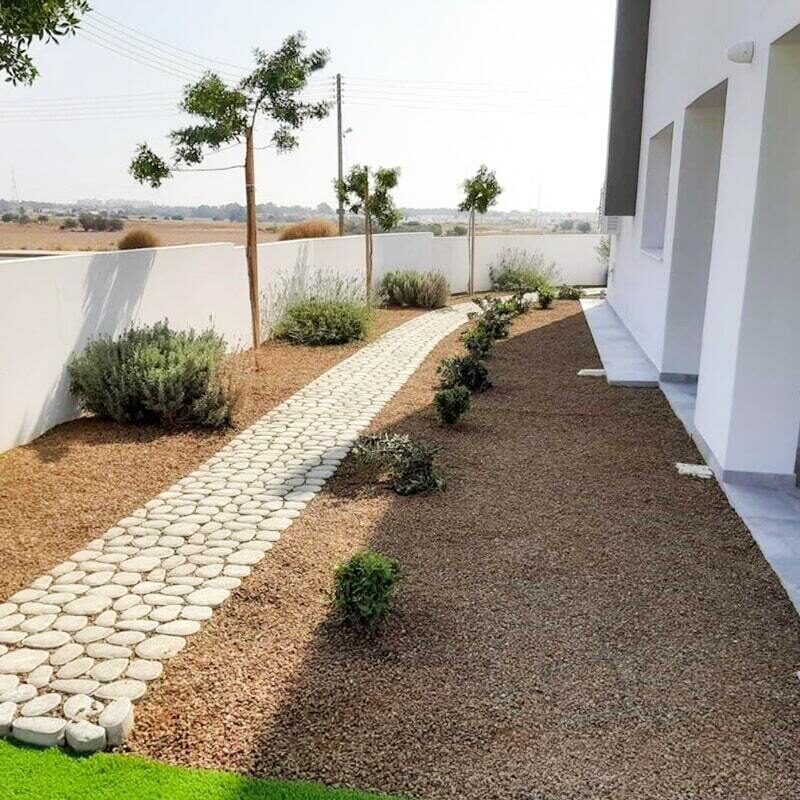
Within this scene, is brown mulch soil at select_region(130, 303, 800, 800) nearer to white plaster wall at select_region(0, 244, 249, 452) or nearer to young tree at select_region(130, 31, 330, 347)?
white plaster wall at select_region(0, 244, 249, 452)

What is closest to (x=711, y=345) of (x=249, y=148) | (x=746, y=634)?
(x=746, y=634)

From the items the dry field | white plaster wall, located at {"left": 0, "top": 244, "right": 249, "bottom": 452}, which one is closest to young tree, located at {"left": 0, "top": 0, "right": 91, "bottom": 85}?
white plaster wall, located at {"left": 0, "top": 244, "right": 249, "bottom": 452}

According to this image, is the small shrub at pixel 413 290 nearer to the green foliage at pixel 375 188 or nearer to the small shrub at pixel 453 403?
the green foliage at pixel 375 188

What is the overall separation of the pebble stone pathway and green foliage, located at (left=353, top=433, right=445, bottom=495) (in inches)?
13.2

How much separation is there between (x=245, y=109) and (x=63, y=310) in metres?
3.78

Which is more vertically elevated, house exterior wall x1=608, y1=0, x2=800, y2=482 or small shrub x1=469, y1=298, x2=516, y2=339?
house exterior wall x1=608, y1=0, x2=800, y2=482

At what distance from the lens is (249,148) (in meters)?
9.25

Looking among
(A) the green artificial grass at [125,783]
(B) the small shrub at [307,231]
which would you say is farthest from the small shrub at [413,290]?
(A) the green artificial grass at [125,783]

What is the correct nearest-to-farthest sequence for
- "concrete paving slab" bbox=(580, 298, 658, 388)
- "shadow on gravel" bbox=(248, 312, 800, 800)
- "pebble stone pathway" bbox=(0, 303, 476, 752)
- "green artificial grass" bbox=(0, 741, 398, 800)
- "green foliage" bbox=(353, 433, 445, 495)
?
"green artificial grass" bbox=(0, 741, 398, 800)
"shadow on gravel" bbox=(248, 312, 800, 800)
"pebble stone pathway" bbox=(0, 303, 476, 752)
"green foliage" bbox=(353, 433, 445, 495)
"concrete paving slab" bbox=(580, 298, 658, 388)

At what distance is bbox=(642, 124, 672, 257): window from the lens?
1102 centimetres

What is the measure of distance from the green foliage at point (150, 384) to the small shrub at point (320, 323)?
15.4 feet

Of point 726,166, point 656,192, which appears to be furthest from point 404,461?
point 656,192

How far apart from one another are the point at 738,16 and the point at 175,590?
224 inches

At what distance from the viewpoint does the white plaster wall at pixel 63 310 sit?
6.06 m
